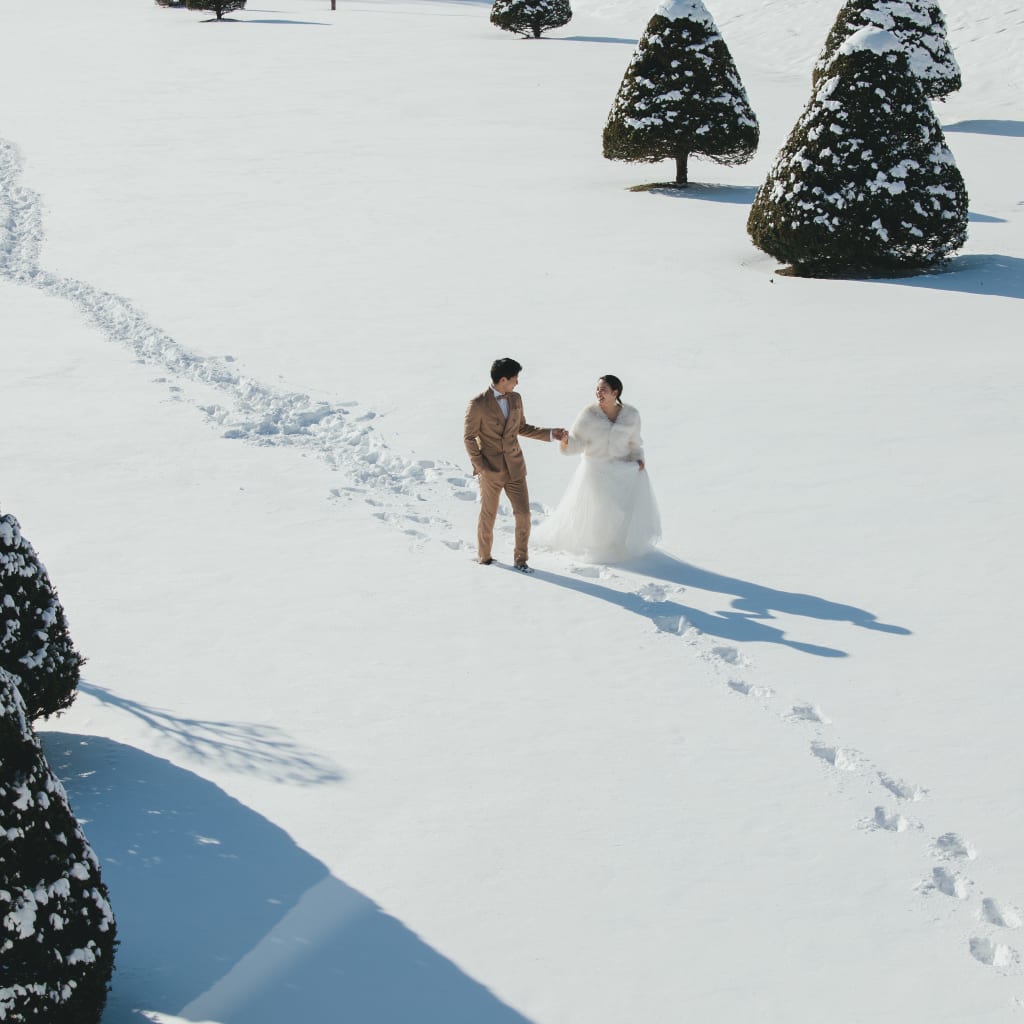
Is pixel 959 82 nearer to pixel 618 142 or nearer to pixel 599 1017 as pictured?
pixel 618 142

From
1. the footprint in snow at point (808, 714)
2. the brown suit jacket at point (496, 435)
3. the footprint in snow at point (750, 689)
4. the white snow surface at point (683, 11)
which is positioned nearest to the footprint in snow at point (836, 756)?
the footprint in snow at point (808, 714)

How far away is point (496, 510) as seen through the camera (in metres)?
9.70

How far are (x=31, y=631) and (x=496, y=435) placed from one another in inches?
151

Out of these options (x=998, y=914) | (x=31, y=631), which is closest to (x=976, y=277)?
(x=998, y=914)

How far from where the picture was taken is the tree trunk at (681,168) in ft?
70.6

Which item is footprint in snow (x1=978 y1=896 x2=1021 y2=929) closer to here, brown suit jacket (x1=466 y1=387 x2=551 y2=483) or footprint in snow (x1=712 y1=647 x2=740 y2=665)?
footprint in snow (x1=712 y1=647 x2=740 y2=665)

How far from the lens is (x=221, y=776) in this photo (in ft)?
22.7

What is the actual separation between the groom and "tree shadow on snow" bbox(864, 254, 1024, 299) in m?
8.12

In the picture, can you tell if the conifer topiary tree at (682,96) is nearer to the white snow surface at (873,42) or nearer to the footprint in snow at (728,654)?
the white snow surface at (873,42)

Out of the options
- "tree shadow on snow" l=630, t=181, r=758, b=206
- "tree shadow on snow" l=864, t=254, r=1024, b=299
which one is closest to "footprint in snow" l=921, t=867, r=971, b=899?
"tree shadow on snow" l=864, t=254, r=1024, b=299

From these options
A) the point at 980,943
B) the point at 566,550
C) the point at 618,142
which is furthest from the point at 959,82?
the point at 980,943

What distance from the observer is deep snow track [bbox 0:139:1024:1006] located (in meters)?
6.09

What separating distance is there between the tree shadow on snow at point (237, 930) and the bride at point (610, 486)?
4.01 meters

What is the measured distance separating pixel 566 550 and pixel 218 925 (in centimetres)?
502
